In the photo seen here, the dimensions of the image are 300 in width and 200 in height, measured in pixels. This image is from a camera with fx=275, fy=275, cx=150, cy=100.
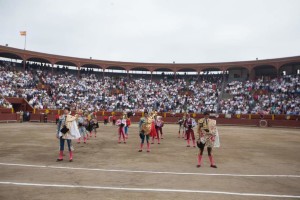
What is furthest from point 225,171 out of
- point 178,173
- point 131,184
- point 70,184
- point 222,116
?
point 222,116

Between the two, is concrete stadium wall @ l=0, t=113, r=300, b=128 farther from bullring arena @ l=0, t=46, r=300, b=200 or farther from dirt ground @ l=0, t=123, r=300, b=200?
dirt ground @ l=0, t=123, r=300, b=200

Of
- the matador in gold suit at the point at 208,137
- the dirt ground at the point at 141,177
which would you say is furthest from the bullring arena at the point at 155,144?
the matador in gold suit at the point at 208,137

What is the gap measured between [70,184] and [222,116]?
33604 millimetres

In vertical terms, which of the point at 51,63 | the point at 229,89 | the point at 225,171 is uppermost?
the point at 51,63

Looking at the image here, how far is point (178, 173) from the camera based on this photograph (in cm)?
749

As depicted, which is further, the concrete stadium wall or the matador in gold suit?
the concrete stadium wall

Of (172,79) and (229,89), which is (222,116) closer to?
(229,89)

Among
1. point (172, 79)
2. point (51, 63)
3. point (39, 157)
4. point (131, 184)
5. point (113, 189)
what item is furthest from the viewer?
point (172, 79)

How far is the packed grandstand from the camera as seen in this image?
35.7m

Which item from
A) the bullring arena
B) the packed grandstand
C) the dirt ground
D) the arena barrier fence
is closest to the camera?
the dirt ground

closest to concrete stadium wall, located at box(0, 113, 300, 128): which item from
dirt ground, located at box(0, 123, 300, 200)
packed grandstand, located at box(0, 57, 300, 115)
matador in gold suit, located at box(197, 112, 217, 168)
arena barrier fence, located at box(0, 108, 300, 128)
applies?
arena barrier fence, located at box(0, 108, 300, 128)

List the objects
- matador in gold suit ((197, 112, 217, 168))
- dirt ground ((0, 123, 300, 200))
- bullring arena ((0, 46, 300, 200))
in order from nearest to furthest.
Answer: dirt ground ((0, 123, 300, 200))
bullring arena ((0, 46, 300, 200))
matador in gold suit ((197, 112, 217, 168))

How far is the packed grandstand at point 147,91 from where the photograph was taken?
35688mm

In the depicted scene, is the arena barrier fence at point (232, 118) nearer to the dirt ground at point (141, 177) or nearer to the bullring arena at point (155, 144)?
the bullring arena at point (155, 144)
